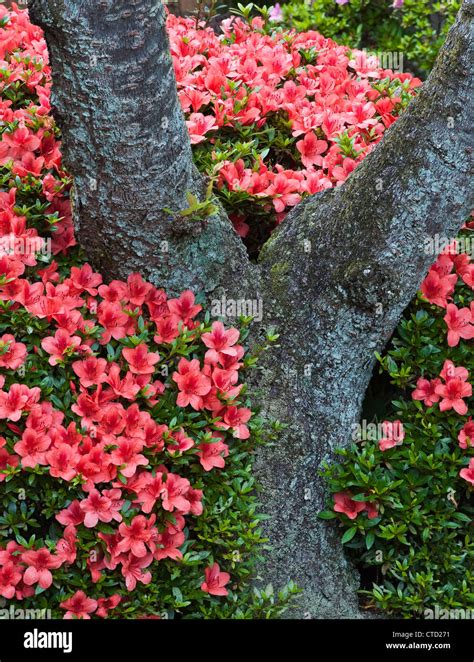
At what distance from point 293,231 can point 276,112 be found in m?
0.75

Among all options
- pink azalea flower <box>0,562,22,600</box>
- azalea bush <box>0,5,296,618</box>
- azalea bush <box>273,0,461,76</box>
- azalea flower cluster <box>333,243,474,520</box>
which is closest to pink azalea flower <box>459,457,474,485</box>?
azalea flower cluster <box>333,243,474,520</box>

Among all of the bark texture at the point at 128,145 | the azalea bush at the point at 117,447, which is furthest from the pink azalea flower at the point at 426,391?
the bark texture at the point at 128,145

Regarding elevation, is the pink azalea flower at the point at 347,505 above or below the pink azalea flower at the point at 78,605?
above

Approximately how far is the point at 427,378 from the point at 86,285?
1268 mm

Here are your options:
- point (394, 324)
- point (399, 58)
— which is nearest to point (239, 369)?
point (394, 324)

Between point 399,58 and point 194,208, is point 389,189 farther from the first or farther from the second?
point 399,58

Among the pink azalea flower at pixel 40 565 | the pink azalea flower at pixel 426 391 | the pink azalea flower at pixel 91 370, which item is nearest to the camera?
the pink azalea flower at pixel 40 565

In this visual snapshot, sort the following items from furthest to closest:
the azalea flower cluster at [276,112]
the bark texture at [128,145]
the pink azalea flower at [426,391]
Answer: the azalea flower cluster at [276,112], the pink azalea flower at [426,391], the bark texture at [128,145]

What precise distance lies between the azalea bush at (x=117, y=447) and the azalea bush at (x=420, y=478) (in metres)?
0.34

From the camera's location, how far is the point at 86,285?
303cm

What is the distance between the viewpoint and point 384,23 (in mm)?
6746

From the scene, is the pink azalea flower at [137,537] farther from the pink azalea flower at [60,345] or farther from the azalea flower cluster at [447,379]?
the azalea flower cluster at [447,379]

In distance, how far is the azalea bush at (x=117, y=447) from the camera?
2629mm

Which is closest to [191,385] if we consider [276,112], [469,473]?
[469,473]
